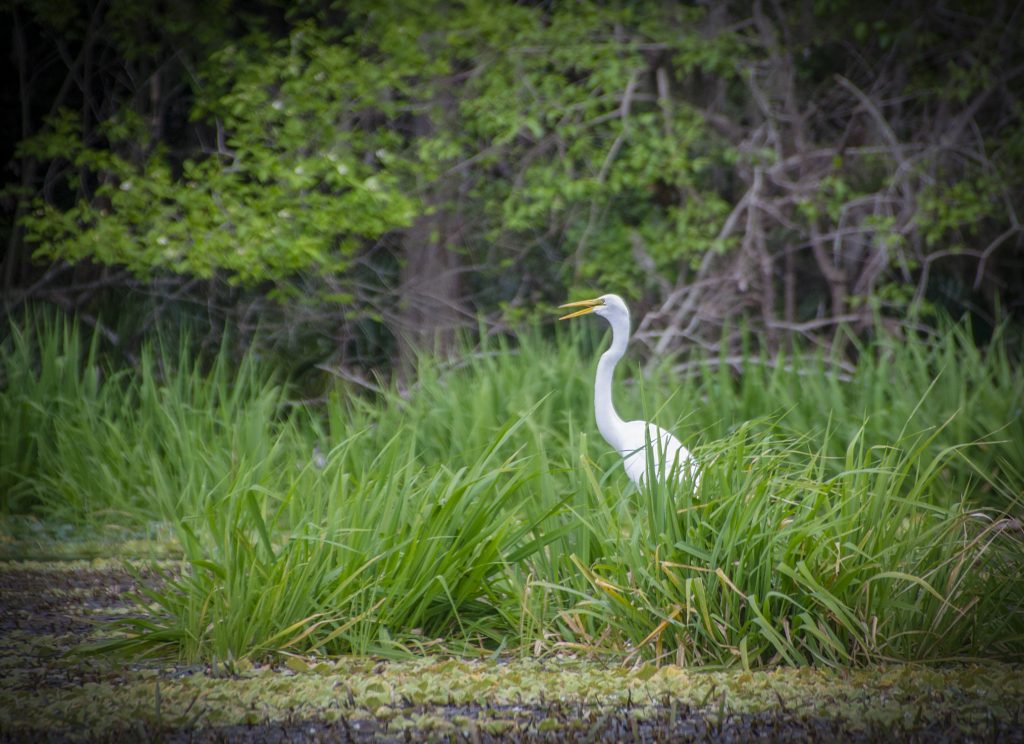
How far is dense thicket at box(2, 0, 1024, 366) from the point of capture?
8.18m

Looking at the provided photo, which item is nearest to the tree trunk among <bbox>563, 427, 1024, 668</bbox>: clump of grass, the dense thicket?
the dense thicket

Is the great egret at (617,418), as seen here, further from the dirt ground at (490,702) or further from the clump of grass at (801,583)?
the dirt ground at (490,702)

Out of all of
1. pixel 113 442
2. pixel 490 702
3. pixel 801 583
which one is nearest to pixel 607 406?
pixel 801 583

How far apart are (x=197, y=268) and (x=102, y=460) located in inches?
79.1

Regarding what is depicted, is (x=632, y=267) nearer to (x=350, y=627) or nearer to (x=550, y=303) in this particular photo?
(x=550, y=303)

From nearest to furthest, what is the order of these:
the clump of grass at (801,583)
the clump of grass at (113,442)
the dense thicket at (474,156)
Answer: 1. the clump of grass at (801,583)
2. the clump of grass at (113,442)
3. the dense thicket at (474,156)

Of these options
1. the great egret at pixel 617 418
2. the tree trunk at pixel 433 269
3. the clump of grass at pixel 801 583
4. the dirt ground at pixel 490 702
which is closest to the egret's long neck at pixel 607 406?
the great egret at pixel 617 418

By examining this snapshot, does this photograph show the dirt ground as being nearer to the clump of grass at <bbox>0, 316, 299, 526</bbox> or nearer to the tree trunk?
the clump of grass at <bbox>0, 316, 299, 526</bbox>

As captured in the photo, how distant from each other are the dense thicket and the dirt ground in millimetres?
4892

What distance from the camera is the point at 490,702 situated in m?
3.06

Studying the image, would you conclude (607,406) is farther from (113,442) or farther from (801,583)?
(113,442)

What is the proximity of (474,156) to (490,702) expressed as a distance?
6.63 meters

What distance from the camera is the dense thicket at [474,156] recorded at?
8180 millimetres

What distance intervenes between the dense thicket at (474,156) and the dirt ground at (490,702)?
4892mm
